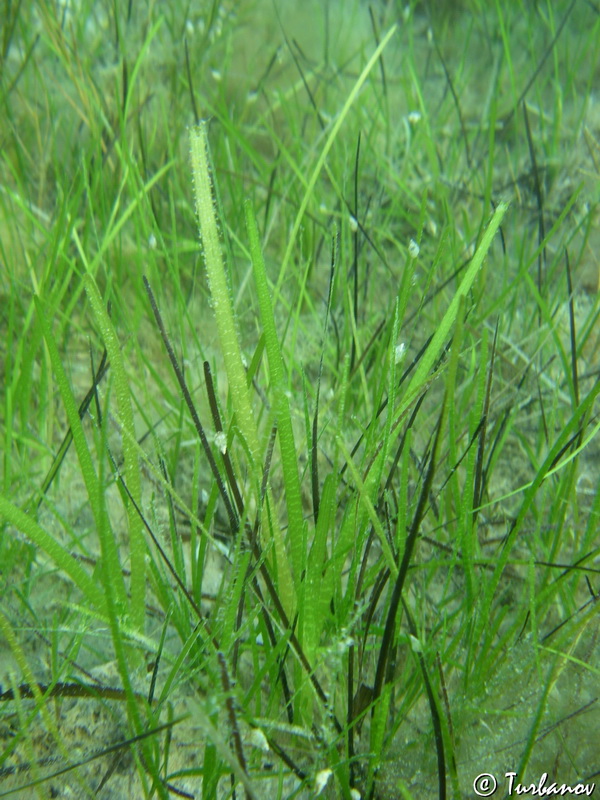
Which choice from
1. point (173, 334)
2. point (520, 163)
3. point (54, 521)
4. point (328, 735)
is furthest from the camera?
point (520, 163)

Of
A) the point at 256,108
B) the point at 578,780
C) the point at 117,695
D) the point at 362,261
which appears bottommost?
the point at 578,780

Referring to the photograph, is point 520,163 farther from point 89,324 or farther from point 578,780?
point 578,780

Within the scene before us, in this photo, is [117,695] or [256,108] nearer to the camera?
[117,695]

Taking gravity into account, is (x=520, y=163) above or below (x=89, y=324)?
above

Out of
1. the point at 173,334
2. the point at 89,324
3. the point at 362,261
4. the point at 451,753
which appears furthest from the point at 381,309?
the point at 451,753

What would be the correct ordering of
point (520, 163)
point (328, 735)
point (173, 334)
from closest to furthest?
point (328, 735), point (173, 334), point (520, 163)

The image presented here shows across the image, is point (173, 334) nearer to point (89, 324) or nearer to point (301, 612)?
point (89, 324)
